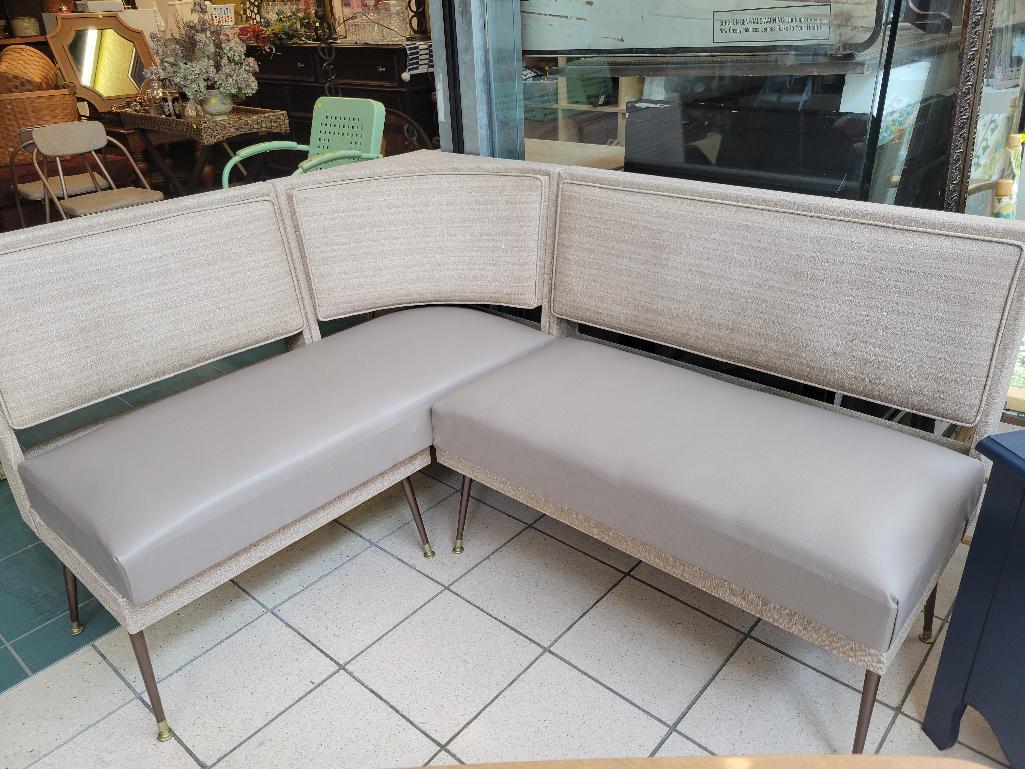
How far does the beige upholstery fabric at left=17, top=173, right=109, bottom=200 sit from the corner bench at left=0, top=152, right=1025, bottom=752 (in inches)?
104

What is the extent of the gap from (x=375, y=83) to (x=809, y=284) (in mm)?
4250

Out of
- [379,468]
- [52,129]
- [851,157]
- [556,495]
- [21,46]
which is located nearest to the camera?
[556,495]

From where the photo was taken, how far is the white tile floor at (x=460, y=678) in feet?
4.69

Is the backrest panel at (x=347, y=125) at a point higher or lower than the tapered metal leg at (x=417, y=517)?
higher

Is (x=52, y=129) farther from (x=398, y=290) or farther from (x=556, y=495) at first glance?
(x=556, y=495)

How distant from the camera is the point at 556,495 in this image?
158 centimetres

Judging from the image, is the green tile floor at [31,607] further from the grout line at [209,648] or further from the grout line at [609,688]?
the grout line at [609,688]

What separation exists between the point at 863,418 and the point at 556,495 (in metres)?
0.70

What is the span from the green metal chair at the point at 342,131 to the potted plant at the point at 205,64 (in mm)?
1180

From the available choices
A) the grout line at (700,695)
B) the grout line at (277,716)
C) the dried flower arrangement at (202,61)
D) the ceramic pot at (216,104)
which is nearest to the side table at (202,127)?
the ceramic pot at (216,104)

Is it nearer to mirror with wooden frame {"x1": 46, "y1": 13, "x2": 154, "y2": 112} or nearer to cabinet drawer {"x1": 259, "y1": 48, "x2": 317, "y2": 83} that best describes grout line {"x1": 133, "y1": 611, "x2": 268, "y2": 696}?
cabinet drawer {"x1": 259, "y1": 48, "x2": 317, "y2": 83}

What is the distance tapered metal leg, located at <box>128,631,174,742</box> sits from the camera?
1.44m

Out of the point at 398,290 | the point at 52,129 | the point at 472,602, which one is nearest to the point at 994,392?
the point at 472,602

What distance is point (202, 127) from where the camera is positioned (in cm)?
425
